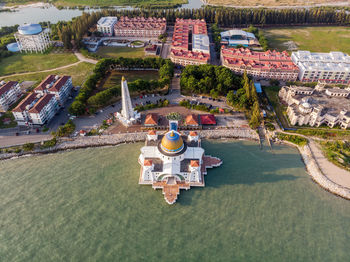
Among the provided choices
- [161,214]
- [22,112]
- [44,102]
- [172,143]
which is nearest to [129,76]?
[44,102]

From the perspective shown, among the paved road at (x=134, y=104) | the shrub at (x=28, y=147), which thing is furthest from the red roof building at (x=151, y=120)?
the shrub at (x=28, y=147)

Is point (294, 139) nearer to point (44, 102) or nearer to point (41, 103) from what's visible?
point (44, 102)

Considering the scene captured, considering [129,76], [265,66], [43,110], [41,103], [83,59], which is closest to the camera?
[43,110]

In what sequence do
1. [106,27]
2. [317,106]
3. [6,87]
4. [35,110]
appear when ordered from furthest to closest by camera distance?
[106,27], [6,87], [317,106], [35,110]

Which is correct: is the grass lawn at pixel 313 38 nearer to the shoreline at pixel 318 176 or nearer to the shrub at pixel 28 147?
the shoreline at pixel 318 176

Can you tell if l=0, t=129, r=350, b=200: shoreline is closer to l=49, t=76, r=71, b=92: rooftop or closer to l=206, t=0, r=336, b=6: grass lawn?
l=49, t=76, r=71, b=92: rooftop

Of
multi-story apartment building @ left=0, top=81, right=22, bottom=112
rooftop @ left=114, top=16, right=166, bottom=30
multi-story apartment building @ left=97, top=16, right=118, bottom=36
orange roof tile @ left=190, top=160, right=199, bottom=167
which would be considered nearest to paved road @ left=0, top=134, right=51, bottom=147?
multi-story apartment building @ left=0, top=81, right=22, bottom=112

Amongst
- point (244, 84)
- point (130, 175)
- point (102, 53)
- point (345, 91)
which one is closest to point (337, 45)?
point (345, 91)
